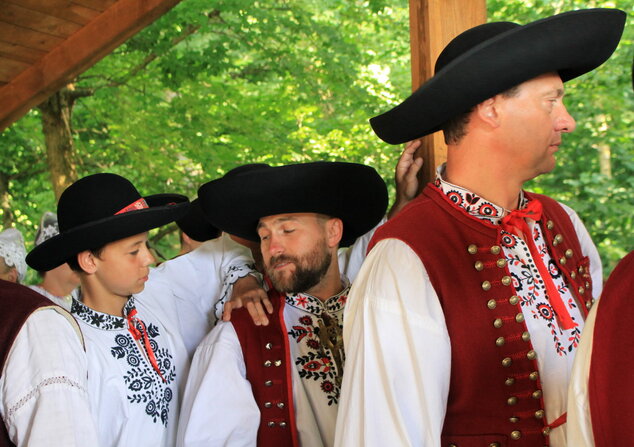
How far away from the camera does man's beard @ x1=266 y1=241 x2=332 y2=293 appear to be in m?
2.69

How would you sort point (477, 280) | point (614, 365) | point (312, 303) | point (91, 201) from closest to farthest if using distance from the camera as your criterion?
point (614, 365)
point (477, 280)
point (91, 201)
point (312, 303)

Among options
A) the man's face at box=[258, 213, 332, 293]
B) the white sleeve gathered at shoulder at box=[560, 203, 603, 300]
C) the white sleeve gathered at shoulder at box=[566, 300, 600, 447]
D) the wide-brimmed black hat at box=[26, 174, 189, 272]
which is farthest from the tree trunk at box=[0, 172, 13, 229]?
the white sleeve gathered at shoulder at box=[566, 300, 600, 447]

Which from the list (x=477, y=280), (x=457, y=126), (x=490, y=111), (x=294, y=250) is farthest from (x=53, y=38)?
(x=477, y=280)

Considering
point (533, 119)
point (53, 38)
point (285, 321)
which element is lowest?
point (285, 321)

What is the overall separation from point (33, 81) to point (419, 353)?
399 cm

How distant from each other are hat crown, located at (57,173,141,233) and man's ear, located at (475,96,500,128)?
1.38m

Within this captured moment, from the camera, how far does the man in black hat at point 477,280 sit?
69.9 inches

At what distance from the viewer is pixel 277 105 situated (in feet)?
24.2

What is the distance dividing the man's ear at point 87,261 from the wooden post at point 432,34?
121 cm

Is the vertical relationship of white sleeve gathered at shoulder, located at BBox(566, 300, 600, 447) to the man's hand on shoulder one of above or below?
below

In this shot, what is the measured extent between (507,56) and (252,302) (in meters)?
1.30

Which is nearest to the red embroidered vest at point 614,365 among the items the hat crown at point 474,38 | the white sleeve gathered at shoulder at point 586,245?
the hat crown at point 474,38

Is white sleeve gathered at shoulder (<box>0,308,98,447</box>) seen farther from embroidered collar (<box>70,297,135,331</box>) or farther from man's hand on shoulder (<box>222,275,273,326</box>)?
man's hand on shoulder (<box>222,275,273,326</box>)

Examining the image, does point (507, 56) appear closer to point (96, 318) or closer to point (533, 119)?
point (533, 119)
